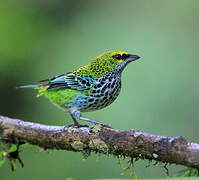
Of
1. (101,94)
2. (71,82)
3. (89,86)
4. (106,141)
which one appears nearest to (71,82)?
(71,82)

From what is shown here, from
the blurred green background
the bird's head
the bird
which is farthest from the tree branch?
the blurred green background

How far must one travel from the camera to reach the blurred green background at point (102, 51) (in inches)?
309

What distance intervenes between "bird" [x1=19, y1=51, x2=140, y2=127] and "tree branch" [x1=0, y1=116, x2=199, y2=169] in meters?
0.76

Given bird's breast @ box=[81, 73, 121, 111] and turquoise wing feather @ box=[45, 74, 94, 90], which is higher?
turquoise wing feather @ box=[45, 74, 94, 90]

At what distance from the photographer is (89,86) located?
5156 mm

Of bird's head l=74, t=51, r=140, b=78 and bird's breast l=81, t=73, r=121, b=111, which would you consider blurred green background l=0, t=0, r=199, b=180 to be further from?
bird's head l=74, t=51, r=140, b=78

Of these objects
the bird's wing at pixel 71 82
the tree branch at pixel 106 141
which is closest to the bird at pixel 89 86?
the bird's wing at pixel 71 82

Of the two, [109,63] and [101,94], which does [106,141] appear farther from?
[109,63]

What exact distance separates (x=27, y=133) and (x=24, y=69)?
5.81 metres

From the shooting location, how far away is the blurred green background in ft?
25.7

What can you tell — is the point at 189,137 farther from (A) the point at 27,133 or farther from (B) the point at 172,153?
(B) the point at 172,153

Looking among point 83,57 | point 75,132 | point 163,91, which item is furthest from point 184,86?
point 75,132

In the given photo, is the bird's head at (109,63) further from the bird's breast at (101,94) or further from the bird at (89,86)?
the bird's breast at (101,94)

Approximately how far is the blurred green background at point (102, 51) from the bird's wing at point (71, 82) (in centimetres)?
136
